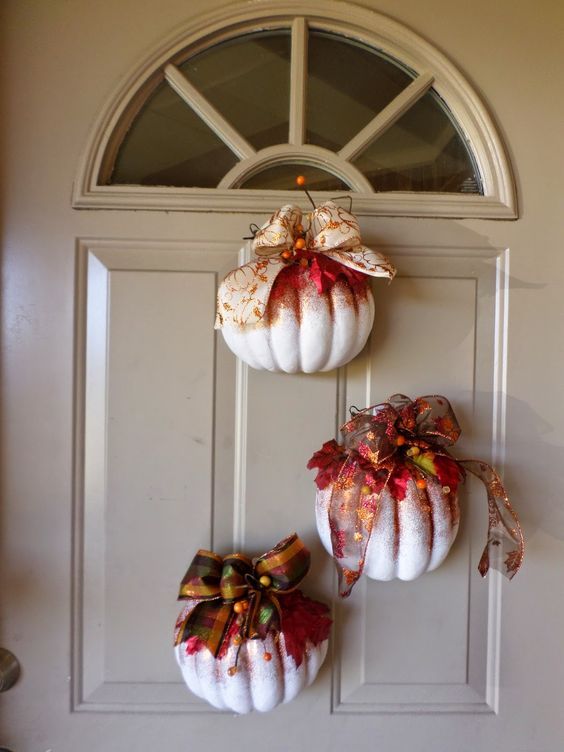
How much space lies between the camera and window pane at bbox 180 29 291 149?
0.84 m

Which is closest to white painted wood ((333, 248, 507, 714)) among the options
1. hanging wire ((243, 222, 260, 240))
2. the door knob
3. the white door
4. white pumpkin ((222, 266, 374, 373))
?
the white door

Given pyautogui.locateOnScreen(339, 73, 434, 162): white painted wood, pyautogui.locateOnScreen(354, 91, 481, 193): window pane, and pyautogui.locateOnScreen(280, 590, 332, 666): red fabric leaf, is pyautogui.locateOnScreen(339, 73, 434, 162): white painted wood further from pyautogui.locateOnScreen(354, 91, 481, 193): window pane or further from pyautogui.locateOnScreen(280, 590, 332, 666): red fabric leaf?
pyautogui.locateOnScreen(280, 590, 332, 666): red fabric leaf

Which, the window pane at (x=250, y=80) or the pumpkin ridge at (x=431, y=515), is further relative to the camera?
the window pane at (x=250, y=80)

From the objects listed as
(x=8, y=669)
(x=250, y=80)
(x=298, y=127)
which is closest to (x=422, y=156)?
(x=298, y=127)

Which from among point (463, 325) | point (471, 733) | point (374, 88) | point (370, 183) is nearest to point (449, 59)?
point (374, 88)

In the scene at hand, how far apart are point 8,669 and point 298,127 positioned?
1009mm

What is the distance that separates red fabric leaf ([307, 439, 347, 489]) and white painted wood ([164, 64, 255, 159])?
1.64ft

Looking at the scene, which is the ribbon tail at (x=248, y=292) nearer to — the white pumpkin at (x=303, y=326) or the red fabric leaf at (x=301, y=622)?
the white pumpkin at (x=303, y=326)

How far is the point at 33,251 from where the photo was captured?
0.81 metres

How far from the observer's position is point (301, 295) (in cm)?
68

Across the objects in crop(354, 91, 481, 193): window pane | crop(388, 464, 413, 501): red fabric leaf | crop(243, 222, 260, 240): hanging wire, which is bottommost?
crop(388, 464, 413, 501): red fabric leaf

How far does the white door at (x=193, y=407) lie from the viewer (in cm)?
81

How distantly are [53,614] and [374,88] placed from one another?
1.05 metres

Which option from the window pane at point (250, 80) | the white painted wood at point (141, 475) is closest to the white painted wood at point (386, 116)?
the window pane at point (250, 80)
